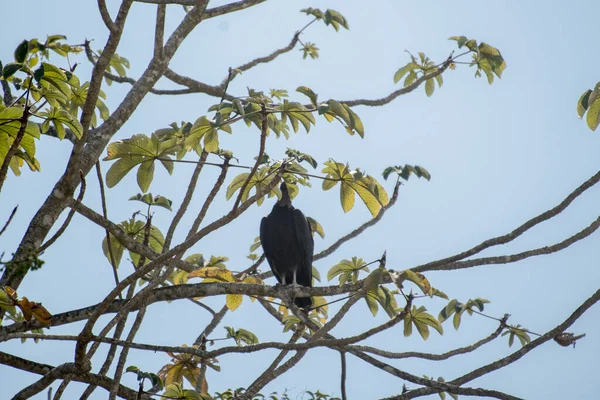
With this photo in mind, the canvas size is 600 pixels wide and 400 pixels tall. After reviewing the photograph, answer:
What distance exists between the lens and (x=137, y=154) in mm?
4484

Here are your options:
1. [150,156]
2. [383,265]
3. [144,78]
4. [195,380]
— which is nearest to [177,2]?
[144,78]

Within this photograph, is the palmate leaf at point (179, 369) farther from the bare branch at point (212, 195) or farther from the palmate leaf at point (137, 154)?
the palmate leaf at point (137, 154)

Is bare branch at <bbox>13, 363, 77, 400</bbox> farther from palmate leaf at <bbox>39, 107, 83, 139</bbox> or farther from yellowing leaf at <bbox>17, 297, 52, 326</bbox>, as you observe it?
palmate leaf at <bbox>39, 107, 83, 139</bbox>

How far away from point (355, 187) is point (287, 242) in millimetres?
2730

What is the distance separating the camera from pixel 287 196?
7.63 metres

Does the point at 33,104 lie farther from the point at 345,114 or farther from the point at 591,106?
the point at 591,106

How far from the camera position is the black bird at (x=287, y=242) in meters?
7.26

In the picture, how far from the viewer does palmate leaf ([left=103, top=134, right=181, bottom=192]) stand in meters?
4.41

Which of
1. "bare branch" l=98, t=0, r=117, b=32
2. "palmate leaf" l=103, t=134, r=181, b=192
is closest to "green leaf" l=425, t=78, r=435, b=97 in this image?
"palmate leaf" l=103, t=134, r=181, b=192

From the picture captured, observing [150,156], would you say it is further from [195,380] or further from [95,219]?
[195,380]

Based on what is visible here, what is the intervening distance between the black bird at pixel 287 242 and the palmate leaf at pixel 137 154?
2.76 metres

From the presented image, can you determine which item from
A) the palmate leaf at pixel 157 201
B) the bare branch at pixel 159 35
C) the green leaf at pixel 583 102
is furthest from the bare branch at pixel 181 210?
the green leaf at pixel 583 102

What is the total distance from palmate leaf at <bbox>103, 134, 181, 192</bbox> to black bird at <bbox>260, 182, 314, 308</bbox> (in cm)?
276

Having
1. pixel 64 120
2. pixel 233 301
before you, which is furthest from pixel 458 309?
pixel 64 120
